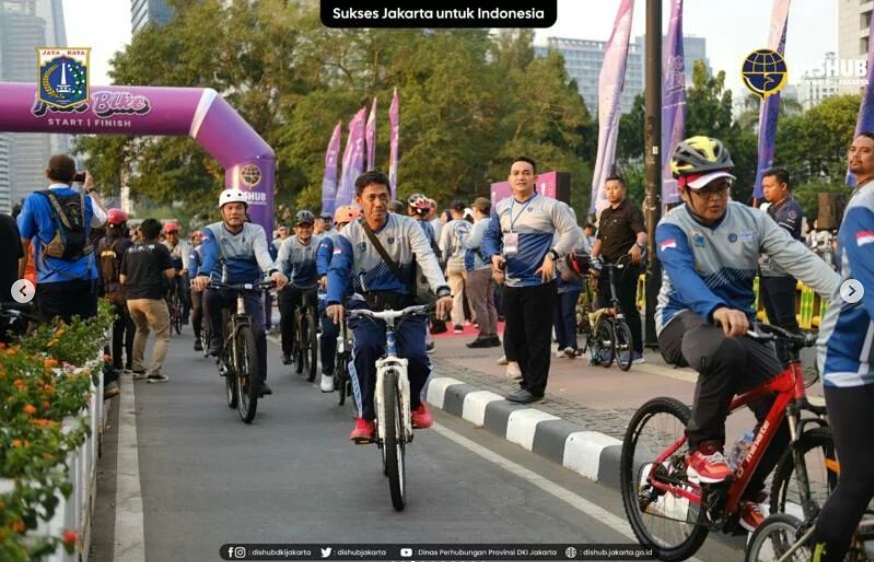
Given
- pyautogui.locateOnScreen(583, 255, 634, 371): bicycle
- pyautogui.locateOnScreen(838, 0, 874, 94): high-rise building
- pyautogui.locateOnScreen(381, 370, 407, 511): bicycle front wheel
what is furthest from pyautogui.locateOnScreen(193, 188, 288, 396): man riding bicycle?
pyautogui.locateOnScreen(838, 0, 874, 94): high-rise building

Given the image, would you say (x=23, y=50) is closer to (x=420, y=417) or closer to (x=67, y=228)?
(x=67, y=228)

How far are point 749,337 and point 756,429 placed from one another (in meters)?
0.37

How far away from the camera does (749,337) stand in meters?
5.29

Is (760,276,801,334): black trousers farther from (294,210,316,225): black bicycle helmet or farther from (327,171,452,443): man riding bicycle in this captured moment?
(294,210,316,225): black bicycle helmet

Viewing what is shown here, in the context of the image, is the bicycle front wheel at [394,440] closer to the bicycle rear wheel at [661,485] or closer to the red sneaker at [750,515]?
the bicycle rear wheel at [661,485]

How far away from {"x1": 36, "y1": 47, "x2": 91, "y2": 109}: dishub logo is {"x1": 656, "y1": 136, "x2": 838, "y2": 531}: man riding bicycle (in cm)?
1585

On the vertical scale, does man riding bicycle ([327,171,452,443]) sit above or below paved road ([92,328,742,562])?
above

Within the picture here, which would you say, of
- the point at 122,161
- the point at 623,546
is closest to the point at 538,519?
the point at 623,546

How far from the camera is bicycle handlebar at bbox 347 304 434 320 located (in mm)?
7660

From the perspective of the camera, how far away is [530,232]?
422 inches

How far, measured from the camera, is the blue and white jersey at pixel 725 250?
547 centimetres

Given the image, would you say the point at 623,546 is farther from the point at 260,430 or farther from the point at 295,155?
the point at 295,155

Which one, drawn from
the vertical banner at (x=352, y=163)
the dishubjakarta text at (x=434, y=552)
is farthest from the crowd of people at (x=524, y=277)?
the vertical banner at (x=352, y=163)

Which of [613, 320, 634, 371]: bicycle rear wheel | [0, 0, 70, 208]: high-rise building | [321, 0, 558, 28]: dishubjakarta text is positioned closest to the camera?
[321, 0, 558, 28]: dishubjakarta text
